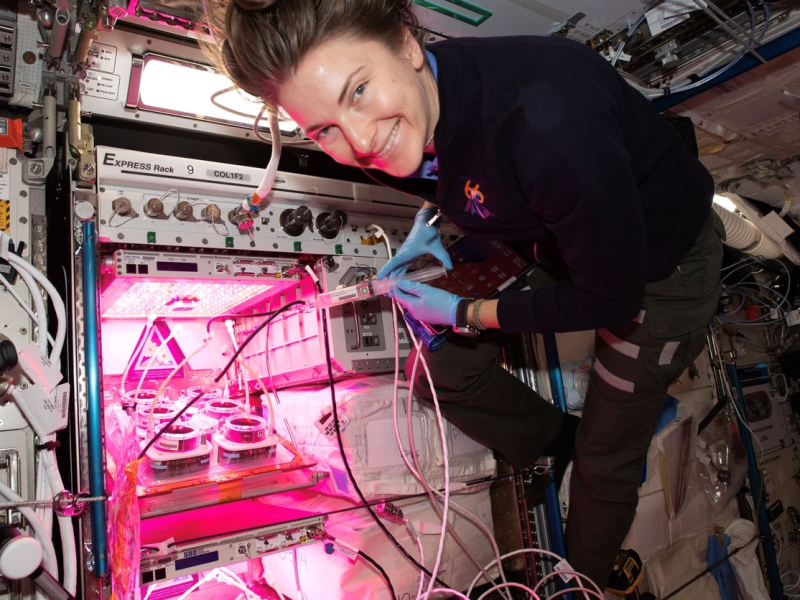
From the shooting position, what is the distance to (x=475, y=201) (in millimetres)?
1596

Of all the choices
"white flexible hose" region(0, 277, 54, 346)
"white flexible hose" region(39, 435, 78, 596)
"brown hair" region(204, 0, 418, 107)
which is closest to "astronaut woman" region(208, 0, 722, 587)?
"brown hair" region(204, 0, 418, 107)

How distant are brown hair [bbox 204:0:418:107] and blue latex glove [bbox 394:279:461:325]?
35.3 inches

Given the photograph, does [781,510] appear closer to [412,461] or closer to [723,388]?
[723,388]

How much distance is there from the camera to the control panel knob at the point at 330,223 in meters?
2.50

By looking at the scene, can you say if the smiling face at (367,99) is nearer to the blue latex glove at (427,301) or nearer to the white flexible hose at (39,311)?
the blue latex glove at (427,301)

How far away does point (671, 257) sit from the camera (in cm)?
182

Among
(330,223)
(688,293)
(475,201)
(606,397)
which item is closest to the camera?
(475,201)

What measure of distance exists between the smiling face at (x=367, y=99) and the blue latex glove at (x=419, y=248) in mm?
657

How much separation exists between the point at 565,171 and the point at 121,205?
1637mm

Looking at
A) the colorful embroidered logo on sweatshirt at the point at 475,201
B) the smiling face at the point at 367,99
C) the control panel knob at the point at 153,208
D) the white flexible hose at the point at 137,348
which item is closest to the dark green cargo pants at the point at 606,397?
the colorful embroidered logo on sweatshirt at the point at 475,201

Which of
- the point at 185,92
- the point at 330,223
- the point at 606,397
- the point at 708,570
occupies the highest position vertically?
the point at 185,92

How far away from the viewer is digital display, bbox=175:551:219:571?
6.13ft

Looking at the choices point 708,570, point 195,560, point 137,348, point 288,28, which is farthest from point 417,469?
point 708,570

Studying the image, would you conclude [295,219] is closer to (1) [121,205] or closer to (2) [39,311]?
(1) [121,205]
